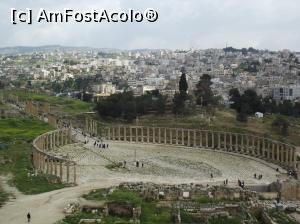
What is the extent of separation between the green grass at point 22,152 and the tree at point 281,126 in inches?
1556

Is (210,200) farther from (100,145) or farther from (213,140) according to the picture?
(213,140)

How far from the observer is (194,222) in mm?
41969

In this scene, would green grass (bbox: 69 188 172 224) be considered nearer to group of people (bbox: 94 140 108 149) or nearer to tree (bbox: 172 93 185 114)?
group of people (bbox: 94 140 108 149)

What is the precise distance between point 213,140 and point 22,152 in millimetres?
33854

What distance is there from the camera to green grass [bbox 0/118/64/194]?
5538 cm

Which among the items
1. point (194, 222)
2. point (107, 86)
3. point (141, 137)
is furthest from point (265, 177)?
point (107, 86)

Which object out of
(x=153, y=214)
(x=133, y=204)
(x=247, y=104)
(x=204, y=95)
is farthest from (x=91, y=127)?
(x=153, y=214)

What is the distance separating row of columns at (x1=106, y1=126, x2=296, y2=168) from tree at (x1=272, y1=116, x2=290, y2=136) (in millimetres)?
7576

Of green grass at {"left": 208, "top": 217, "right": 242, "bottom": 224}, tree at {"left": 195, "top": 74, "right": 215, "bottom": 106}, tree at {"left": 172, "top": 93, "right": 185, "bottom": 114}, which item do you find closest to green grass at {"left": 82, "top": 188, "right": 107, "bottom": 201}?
green grass at {"left": 208, "top": 217, "right": 242, "bottom": 224}

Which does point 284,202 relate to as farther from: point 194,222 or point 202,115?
point 202,115

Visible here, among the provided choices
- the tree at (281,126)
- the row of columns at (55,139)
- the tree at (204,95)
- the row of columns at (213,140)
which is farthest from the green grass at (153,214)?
the tree at (204,95)

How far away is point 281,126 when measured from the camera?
96750 mm

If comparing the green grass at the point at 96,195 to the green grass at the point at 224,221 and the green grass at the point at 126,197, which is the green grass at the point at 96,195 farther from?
the green grass at the point at 224,221

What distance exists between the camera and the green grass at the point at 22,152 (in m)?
55.4
